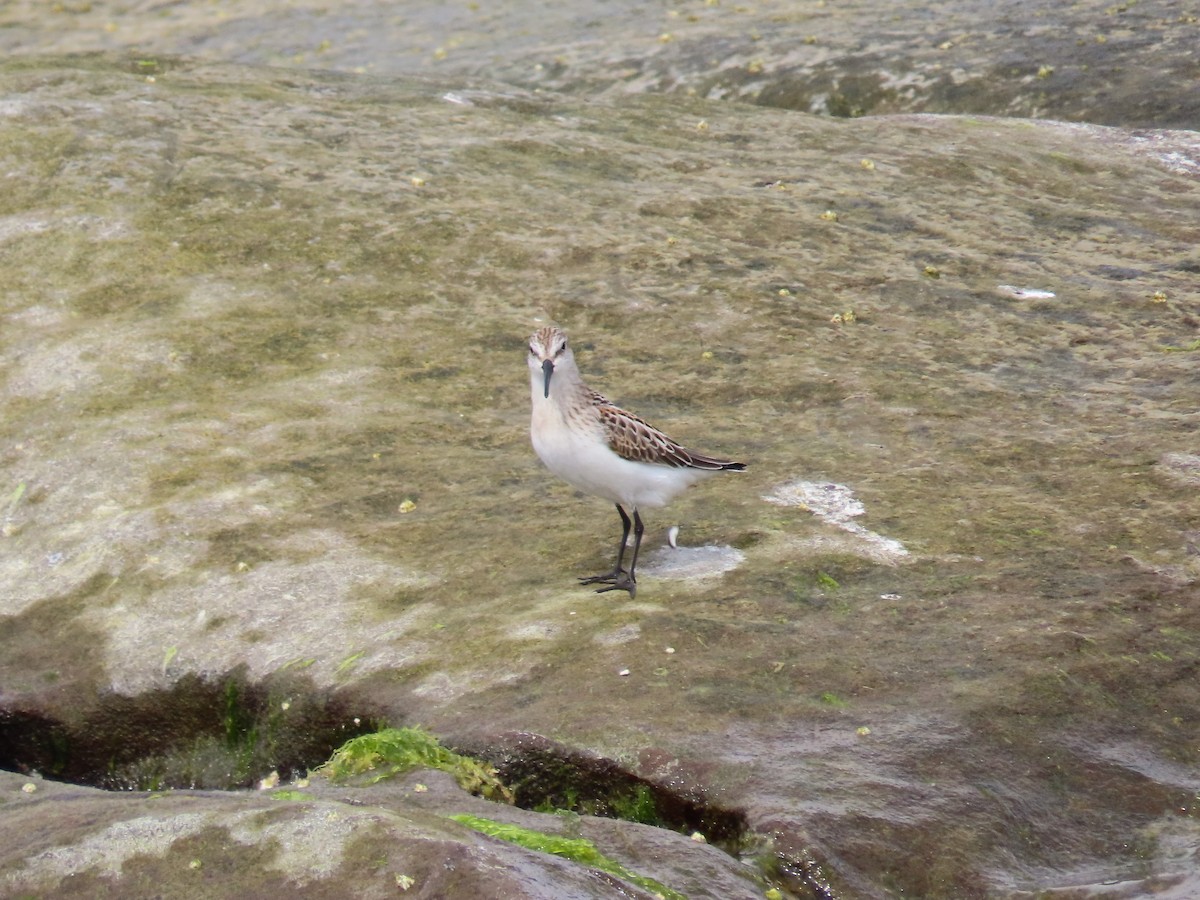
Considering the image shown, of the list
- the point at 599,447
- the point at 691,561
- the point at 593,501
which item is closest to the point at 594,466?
the point at 599,447

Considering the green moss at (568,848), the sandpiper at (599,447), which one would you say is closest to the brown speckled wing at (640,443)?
the sandpiper at (599,447)

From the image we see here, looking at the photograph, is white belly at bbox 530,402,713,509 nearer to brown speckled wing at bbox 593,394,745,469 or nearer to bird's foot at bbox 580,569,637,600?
brown speckled wing at bbox 593,394,745,469

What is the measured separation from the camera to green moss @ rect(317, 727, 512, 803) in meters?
5.57

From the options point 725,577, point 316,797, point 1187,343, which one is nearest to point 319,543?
point 725,577

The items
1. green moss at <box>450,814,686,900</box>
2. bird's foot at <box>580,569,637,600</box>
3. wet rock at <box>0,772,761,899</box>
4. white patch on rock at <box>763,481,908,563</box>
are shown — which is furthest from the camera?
white patch on rock at <box>763,481,908,563</box>

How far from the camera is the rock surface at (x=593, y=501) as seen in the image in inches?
218

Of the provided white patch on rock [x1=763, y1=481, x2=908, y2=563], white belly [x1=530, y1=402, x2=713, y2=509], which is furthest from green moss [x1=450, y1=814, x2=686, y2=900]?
white patch on rock [x1=763, y1=481, x2=908, y2=563]

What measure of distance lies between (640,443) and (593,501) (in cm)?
123

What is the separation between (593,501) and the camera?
26.7ft

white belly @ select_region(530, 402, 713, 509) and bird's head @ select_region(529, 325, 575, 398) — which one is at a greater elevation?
bird's head @ select_region(529, 325, 575, 398)

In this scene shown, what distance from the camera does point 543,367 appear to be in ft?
22.9

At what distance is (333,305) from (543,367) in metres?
3.48

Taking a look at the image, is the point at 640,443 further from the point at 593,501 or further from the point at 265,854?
the point at 265,854

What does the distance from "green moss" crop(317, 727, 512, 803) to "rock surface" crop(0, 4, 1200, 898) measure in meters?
0.16
